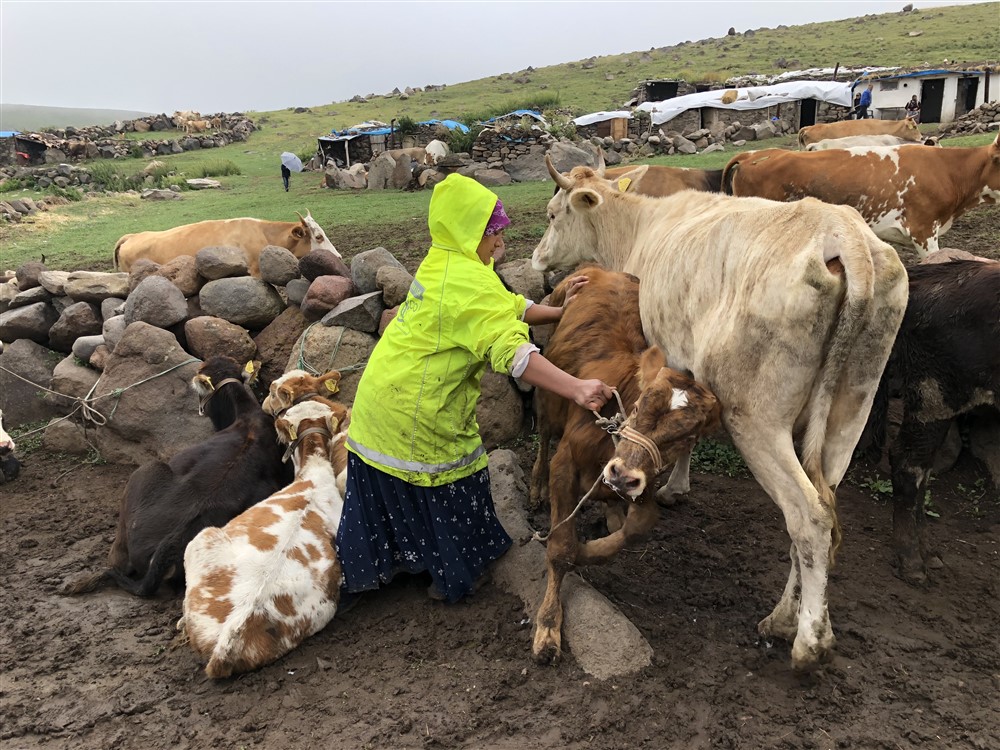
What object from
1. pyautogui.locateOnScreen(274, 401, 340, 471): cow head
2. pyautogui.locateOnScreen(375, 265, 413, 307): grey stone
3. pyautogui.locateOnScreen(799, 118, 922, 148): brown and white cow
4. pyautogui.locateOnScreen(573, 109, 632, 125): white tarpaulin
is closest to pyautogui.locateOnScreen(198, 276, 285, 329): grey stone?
pyautogui.locateOnScreen(375, 265, 413, 307): grey stone

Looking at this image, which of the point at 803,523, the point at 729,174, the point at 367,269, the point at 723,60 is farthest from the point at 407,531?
the point at 723,60

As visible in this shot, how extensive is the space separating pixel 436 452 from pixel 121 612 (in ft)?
7.29

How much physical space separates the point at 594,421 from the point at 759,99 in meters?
29.7

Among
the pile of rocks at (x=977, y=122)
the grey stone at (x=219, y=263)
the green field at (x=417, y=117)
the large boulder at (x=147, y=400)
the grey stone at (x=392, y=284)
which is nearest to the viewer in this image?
the grey stone at (x=392, y=284)

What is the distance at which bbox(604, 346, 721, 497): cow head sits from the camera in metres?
2.90

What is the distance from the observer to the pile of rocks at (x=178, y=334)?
250 inches

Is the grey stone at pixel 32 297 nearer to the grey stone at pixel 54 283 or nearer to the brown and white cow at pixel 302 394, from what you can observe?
the grey stone at pixel 54 283

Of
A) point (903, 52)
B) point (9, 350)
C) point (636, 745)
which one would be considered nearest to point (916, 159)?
point (636, 745)

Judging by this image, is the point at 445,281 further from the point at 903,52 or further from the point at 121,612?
the point at 903,52

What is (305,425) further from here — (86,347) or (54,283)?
(54,283)

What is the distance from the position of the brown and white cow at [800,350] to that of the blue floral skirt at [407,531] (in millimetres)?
1475

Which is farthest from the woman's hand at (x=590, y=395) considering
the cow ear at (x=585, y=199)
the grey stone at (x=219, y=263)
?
the grey stone at (x=219, y=263)

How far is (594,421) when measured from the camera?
3.62 metres

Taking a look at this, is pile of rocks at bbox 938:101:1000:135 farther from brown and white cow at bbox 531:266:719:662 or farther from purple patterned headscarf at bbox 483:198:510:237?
purple patterned headscarf at bbox 483:198:510:237
